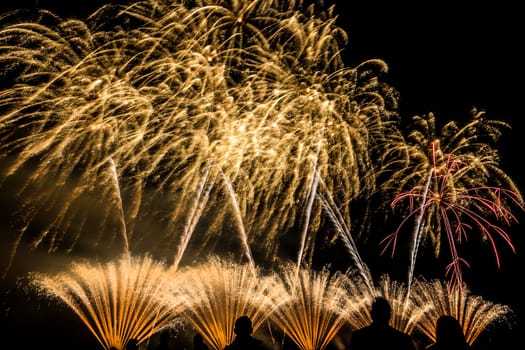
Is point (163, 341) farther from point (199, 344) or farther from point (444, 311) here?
point (444, 311)

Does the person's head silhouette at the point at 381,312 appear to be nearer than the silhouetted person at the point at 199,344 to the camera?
Yes

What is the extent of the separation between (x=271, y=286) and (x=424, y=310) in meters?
7.22

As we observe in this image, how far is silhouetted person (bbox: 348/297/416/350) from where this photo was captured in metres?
3.84

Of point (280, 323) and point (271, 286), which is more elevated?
point (271, 286)

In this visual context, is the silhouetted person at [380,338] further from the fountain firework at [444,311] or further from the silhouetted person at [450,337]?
the fountain firework at [444,311]

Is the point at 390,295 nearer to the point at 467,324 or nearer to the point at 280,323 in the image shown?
the point at 467,324

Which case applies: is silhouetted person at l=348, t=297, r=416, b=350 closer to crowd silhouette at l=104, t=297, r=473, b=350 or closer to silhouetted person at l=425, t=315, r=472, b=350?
crowd silhouette at l=104, t=297, r=473, b=350

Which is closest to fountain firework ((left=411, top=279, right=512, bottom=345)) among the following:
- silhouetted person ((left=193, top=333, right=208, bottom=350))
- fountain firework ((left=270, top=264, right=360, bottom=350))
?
fountain firework ((left=270, top=264, right=360, bottom=350))

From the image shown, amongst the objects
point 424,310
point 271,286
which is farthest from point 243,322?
point 424,310

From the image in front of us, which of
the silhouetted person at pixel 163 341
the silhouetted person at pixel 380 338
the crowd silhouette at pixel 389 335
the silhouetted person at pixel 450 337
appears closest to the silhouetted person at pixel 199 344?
the silhouetted person at pixel 163 341

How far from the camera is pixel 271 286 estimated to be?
2152cm

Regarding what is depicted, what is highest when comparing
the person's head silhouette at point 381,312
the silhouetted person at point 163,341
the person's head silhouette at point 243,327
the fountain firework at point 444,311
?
the fountain firework at point 444,311

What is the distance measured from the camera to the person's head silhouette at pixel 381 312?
405 centimetres

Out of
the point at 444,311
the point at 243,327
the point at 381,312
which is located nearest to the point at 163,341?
the point at 243,327
